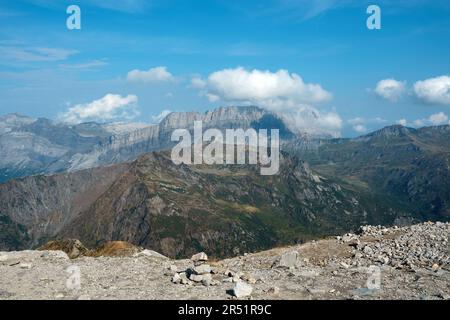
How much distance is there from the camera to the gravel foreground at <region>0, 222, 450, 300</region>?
2586 cm

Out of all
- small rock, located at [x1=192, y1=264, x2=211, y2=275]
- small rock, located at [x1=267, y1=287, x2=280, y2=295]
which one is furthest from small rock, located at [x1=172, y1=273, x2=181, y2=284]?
small rock, located at [x1=267, y1=287, x2=280, y2=295]

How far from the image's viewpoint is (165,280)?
29.6 m

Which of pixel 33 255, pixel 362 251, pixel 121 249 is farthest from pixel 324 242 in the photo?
pixel 33 255

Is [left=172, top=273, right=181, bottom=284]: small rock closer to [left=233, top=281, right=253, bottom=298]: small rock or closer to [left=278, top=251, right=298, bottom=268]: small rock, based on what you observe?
[left=233, top=281, right=253, bottom=298]: small rock

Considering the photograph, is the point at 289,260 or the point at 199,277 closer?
the point at 199,277

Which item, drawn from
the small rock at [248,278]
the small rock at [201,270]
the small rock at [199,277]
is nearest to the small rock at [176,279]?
the small rock at [199,277]

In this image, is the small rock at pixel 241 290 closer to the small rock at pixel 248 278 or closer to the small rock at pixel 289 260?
the small rock at pixel 248 278

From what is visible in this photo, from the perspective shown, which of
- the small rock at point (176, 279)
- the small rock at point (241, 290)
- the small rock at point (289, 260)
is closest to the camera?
the small rock at point (241, 290)

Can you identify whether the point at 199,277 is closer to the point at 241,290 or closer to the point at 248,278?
the point at 248,278

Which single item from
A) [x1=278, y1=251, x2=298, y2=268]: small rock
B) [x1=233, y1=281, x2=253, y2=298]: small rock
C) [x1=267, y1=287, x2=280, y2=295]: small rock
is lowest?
[x1=278, y1=251, x2=298, y2=268]: small rock

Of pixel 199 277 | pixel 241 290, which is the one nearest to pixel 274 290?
pixel 241 290

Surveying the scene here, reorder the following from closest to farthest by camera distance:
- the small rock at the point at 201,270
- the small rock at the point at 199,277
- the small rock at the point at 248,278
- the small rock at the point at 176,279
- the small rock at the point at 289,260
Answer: the small rock at the point at 199,277, the small rock at the point at 248,278, the small rock at the point at 176,279, the small rock at the point at 201,270, the small rock at the point at 289,260

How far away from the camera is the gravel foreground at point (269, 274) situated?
2586 cm

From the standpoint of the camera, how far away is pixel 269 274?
31.2 metres
